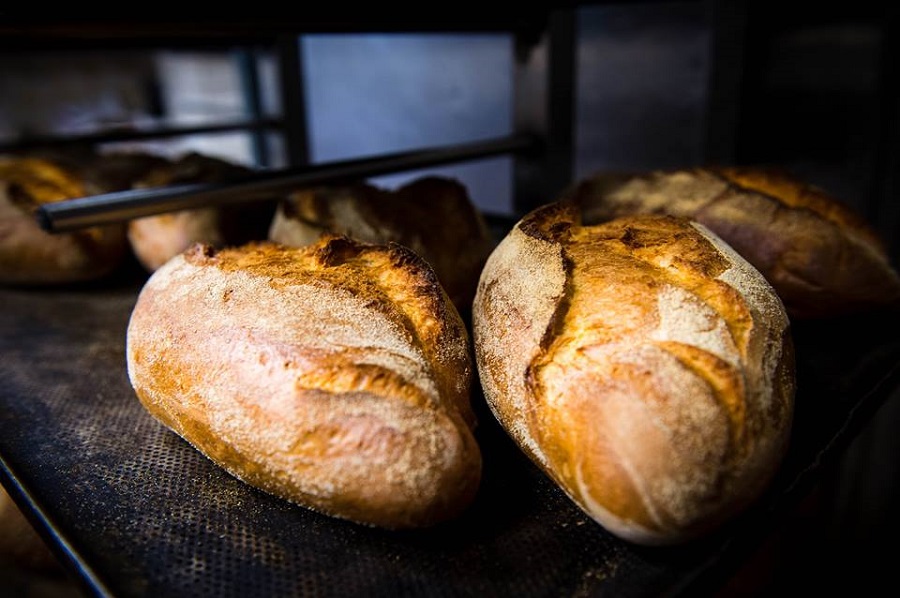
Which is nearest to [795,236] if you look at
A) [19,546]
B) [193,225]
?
[193,225]

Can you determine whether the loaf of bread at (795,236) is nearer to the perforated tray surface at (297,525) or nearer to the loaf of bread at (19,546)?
the perforated tray surface at (297,525)

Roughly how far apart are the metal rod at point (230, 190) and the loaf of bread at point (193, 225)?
125 millimetres

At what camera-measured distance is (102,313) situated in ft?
4.52

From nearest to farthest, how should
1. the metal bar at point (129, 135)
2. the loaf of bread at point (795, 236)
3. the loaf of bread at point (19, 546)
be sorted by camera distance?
the loaf of bread at point (19, 546)
the loaf of bread at point (795, 236)
the metal bar at point (129, 135)

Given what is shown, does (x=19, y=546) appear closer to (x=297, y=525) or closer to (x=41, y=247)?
(x=297, y=525)

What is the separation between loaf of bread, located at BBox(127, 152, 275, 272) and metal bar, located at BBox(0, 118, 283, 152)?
629 mm

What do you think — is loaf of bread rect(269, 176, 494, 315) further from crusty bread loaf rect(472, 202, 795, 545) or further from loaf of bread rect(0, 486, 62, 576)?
loaf of bread rect(0, 486, 62, 576)

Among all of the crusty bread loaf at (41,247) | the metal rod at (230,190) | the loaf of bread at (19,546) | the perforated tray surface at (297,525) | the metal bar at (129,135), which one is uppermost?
the metal rod at (230,190)

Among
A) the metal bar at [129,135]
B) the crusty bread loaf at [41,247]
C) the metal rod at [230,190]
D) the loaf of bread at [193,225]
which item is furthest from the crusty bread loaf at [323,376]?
the metal bar at [129,135]

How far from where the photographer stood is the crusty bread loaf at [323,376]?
68 centimetres

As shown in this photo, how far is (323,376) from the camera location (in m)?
0.71

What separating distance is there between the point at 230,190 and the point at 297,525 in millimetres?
721

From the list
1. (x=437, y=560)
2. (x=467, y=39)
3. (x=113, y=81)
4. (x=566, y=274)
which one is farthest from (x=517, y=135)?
(x=113, y=81)

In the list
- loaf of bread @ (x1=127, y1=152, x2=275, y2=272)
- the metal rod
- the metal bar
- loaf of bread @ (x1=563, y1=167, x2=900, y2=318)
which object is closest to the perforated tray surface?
loaf of bread @ (x1=563, y1=167, x2=900, y2=318)
